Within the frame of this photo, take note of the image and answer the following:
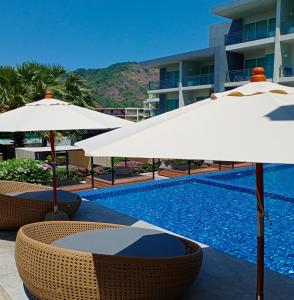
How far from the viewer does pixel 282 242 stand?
8.93 meters

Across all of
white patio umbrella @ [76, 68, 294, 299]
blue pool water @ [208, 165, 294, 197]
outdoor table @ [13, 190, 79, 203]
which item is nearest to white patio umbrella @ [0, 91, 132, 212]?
outdoor table @ [13, 190, 79, 203]

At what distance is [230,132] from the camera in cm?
253

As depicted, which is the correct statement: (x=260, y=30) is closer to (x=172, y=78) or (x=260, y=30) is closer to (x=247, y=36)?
(x=247, y=36)

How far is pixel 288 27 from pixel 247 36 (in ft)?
11.8

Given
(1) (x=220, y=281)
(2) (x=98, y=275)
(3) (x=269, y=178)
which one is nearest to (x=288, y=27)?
(3) (x=269, y=178)

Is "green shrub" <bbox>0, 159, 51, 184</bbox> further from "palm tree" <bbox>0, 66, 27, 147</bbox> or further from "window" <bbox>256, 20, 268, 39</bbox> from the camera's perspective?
"window" <bbox>256, 20, 268, 39</bbox>

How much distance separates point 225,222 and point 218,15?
75.5 ft

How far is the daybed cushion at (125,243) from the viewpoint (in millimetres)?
4754

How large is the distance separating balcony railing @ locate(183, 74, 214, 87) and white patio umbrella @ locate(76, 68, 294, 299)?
1124 inches

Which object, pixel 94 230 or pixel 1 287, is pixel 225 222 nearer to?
pixel 94 230

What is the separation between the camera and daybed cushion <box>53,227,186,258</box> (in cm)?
475

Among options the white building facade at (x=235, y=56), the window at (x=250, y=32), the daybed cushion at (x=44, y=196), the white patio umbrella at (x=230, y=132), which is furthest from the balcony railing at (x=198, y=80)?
the white patio umbrella at (x=230, y=132)

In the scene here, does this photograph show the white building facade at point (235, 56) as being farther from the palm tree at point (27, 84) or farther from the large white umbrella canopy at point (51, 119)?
the large white umbrella canopy at point (51, 119)

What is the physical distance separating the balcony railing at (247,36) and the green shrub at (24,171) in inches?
775
